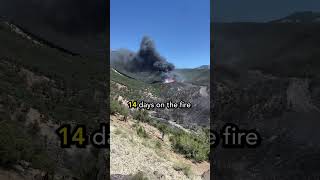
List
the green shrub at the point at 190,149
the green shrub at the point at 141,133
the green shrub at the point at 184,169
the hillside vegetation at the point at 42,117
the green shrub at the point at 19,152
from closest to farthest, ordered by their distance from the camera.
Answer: the green shrub at the point at 19,152 → the hillside vegetation at the point at 42,117 → the green shrub at the point at 184,169 → the green shrub at the point at 190,149 → the green shrub at the point at 141,133

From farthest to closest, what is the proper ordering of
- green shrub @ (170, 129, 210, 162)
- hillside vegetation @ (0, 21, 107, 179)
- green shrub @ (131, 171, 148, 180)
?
green shrub @ (170, 129, 210, 162) → green shrub @ (131, 171, 148, 180) → hillside vegetation @ (0, 21, 107, 179)

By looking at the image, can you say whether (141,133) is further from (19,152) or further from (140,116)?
(19,152)

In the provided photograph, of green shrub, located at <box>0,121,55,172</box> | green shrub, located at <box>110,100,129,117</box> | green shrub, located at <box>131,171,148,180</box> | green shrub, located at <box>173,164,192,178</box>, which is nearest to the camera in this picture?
green shrub, located at <box>0,121,55,172</box>

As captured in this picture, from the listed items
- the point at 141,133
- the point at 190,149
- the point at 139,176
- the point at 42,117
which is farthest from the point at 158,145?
the point at 139,176

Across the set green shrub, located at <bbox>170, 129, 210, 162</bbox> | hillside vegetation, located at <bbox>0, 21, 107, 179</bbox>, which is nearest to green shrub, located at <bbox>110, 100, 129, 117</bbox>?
hillside vegetation, located at <bbox>0, 21, 107, 179</bbox>

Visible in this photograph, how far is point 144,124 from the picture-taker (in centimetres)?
2491

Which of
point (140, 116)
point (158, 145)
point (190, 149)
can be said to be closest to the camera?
point (158, 145)

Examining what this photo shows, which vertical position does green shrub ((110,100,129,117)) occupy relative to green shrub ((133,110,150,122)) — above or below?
above

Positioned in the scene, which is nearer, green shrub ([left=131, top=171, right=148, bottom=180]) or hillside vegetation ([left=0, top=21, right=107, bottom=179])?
hillside vegetation ([left=0, top=21, right=107, bottom=179])

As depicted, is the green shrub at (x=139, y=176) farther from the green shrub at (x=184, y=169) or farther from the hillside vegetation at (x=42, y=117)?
the green shrub at (x=184, y=169)

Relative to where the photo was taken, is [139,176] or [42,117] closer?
[139,176]

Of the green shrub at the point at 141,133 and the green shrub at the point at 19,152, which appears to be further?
the green shrub at the point at 141,133

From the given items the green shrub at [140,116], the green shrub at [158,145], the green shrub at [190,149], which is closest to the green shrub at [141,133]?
the green shrub at [158,145]

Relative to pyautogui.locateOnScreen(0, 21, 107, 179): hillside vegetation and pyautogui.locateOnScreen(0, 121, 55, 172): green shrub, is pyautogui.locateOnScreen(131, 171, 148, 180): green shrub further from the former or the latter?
pyautogui.locateOnScreen(0, 121, 55, 172): green shrub
